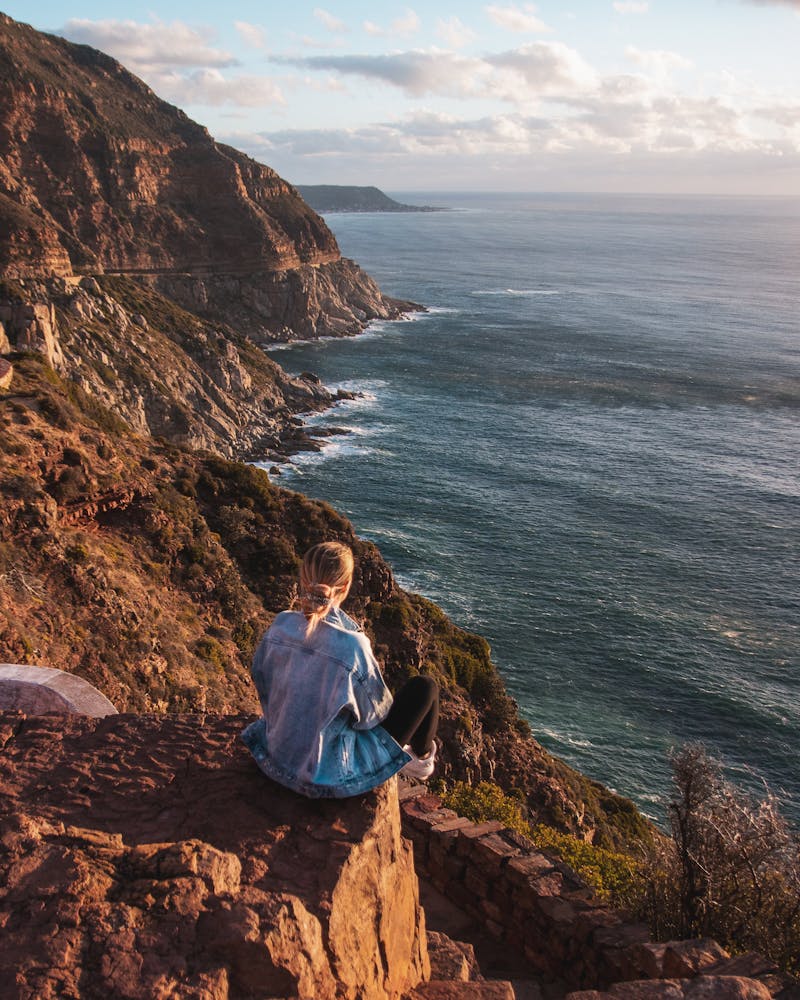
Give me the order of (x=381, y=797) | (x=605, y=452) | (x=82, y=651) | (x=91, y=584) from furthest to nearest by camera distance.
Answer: (x=605, y=452)
(x=91, y=584)
(x=82, y=651)
(x=381, y=797)

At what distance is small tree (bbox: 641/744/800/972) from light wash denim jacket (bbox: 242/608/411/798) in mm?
5821

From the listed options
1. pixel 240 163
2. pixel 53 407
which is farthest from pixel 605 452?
pixel 240 163

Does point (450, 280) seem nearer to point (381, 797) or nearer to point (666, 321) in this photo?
point (666, 321)

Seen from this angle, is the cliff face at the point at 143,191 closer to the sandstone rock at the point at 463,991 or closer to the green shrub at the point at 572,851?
the green shrub at the point at 572,851

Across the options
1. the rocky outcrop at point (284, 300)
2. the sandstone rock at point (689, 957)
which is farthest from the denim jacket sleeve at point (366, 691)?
the rocky outcrop at point (284, 300)

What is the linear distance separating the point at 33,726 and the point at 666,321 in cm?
14771

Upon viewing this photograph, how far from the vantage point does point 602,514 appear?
2398 inches

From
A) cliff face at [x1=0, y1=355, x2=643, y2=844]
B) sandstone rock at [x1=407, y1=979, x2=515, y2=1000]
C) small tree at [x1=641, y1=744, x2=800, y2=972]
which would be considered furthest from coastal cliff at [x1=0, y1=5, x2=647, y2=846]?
small tree at [x1=641, y1=744, x2=800, y2=972]

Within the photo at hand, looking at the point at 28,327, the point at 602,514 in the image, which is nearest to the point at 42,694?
the point at 28,327

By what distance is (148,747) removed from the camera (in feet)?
21.4

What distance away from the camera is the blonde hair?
5.77m

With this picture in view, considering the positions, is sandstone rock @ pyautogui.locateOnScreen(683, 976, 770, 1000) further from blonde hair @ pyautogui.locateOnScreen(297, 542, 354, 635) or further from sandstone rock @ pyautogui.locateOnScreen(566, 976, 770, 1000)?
blonde hair @ pyautogui.locateOnScreen(297, 542, 354, 635)

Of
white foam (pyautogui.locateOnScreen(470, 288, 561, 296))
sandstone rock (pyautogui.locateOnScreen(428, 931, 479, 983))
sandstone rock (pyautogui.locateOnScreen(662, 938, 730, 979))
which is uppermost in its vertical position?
white foam (pyautogui.locateOnScreen(470, 288, 561, 296))

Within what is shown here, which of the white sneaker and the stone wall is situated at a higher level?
the white sneaker
